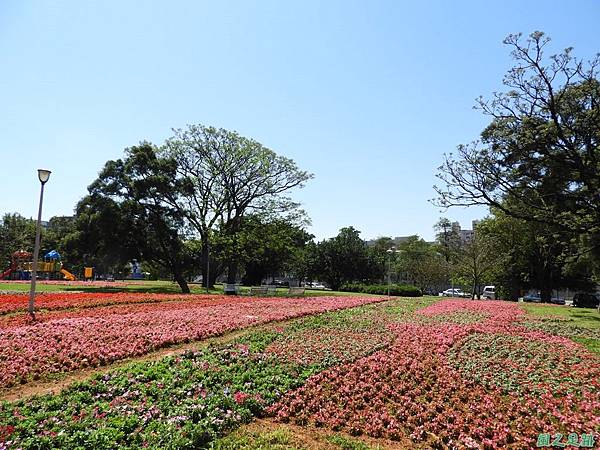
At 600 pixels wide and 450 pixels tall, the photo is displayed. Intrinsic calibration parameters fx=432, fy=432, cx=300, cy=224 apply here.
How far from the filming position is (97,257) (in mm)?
32938

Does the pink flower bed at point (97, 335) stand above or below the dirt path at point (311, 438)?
above

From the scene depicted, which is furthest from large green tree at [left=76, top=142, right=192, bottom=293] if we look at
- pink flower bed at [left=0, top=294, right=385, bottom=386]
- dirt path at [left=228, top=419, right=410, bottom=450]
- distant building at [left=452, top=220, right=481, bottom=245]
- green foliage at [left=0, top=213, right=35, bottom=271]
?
green foliage at [left=0, top=213, right=35, bottom=271]

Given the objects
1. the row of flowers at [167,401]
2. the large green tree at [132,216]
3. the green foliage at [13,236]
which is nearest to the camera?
the row of flowers at [167,401]

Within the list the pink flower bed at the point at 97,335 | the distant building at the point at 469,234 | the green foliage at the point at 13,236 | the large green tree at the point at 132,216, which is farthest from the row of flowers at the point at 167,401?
the green foliage at the point at 13,236

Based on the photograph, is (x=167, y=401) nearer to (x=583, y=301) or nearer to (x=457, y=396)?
(x=457, y=396)

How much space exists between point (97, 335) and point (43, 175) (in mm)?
6763

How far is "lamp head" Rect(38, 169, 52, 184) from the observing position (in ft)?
47.4

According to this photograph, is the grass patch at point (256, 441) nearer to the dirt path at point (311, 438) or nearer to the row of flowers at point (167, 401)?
the dirt path at point (311, 438)

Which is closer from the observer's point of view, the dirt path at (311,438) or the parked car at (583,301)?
the dirt path at (311,438)

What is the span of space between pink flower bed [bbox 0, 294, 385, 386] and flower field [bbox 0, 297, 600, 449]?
90 cm

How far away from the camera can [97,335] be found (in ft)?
35.6

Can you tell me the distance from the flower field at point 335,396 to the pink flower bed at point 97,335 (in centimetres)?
90

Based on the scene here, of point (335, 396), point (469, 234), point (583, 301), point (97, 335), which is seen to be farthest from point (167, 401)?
point (469, 234)

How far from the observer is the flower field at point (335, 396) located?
5414mm
